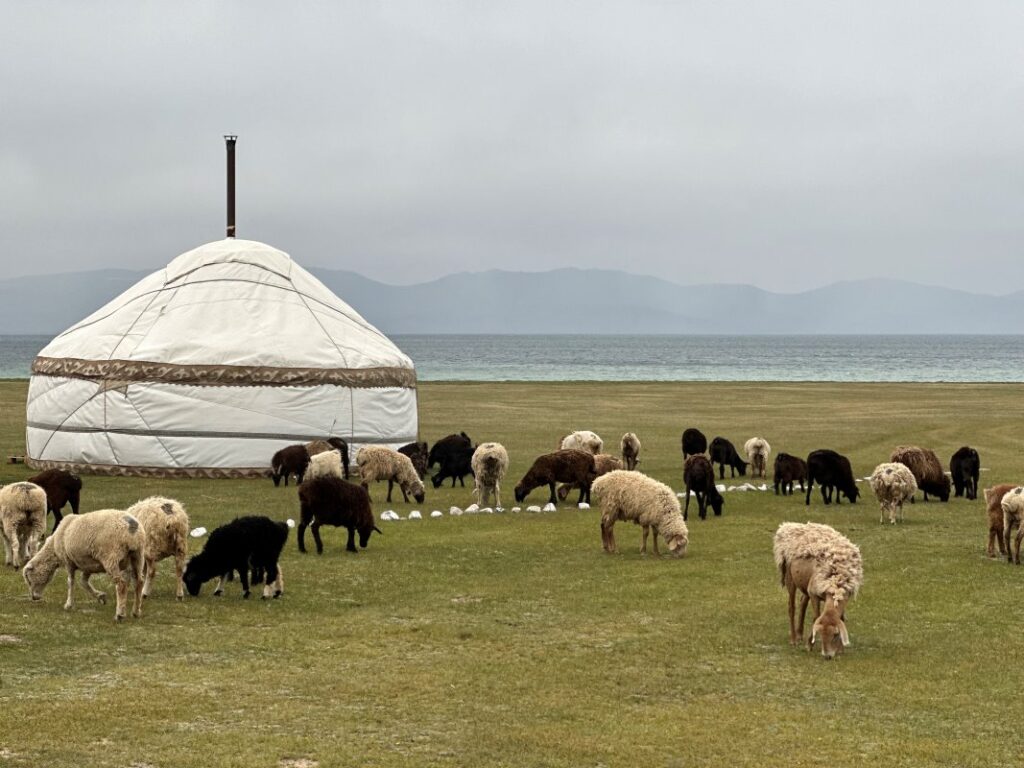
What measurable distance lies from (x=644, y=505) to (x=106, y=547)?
718 centimetres

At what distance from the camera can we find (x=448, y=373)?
119812 mm

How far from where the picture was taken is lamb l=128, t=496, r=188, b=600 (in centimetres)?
1354

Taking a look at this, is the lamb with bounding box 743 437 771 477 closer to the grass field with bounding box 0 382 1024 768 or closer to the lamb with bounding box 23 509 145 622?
the grass field with bounding box 0 382 1024 768

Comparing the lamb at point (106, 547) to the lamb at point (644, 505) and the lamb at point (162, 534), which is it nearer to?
the lamb at point (162, 534)

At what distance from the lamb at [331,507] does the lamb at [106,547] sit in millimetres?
4122

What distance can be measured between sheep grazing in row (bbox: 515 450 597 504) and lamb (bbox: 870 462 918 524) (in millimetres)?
4895

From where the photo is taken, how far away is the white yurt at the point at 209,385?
27.6 meters

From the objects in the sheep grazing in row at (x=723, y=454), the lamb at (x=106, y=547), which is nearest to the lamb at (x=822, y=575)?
the lamb at (x=106, y=547)

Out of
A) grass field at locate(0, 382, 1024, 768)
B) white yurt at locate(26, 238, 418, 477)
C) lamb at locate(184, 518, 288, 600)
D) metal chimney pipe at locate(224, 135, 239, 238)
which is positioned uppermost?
metal chimney pipe at locate(224, 135, 239, 238)

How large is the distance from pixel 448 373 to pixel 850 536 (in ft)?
334

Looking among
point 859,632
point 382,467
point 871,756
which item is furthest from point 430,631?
point 382,467

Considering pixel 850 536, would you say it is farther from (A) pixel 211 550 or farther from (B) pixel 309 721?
(B) pixel 309 721

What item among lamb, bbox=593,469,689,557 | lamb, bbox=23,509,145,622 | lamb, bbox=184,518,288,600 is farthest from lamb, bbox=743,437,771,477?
lamb, bbox=23,509,145,622

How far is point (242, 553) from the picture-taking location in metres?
13.7
